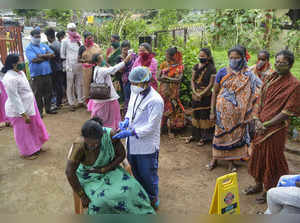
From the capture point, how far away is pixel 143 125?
10.0ft

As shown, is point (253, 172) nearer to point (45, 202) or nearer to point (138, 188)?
point (138, 188)

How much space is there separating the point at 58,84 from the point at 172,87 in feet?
10.1

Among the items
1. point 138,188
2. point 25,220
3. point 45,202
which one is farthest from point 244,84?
point 25,220

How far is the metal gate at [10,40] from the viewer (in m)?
6.55

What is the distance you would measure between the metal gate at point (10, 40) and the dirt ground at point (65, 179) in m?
2.17

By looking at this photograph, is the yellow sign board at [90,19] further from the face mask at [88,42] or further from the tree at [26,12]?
the face mask at [88,42]

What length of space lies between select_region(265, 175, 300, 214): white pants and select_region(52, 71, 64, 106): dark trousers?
18.8 ft

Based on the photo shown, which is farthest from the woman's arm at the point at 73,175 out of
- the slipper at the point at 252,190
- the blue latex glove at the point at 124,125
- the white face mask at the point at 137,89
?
the slipper at the point at 252,190

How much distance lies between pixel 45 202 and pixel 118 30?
666cm

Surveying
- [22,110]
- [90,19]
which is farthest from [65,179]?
[90,19]

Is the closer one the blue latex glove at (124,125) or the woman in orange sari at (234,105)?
the blue latex glove at (124,125)

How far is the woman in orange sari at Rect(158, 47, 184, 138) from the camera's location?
5.05 m

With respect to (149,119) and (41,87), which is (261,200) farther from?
(41,87)

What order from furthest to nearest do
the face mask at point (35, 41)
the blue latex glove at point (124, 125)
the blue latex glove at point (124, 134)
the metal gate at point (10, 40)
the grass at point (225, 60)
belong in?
1. the grass at point (225, 60)
2. the metal gate at point (10, 40)
3. the face mask at point (35, 41)
4. the blue latex glove at point (124, 125)
5. the blue latex glove at point (124, 134)
